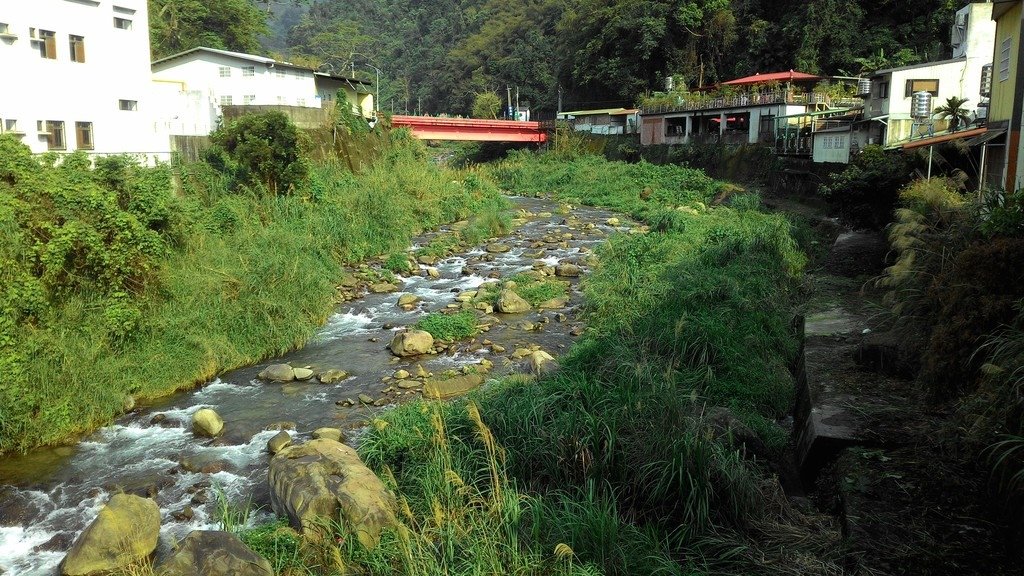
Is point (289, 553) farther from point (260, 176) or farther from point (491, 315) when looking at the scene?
point (260, 176)

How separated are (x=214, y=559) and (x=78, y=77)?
21337 millimetres

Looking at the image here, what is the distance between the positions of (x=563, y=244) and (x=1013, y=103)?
557 inches

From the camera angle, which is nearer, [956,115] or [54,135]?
[956,115]

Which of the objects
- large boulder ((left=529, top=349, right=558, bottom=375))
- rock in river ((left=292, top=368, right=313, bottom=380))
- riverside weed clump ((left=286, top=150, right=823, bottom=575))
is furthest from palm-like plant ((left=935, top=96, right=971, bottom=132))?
rock in river ((left=292, top=368, right=313, bottom=380))

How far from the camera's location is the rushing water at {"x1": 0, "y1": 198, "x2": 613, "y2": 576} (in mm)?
8961

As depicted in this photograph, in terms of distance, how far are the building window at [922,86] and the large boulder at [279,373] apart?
23.4m

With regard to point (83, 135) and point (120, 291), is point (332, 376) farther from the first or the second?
point (83, 135)

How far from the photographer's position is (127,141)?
24328mm

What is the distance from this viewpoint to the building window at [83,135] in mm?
22766

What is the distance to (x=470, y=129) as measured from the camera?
4797 cm

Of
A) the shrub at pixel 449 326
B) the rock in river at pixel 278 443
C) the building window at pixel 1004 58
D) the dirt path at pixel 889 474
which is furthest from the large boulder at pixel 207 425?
the building window at pixel 1004 58

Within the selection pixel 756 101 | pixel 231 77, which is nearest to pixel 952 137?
pixel 756 101

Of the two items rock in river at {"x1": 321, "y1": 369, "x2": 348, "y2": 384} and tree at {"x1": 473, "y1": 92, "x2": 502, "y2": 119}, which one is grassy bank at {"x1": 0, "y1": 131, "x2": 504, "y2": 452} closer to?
rock in river at {"x1": 321, "y1": 369, "x2": 348, "y2": 384}

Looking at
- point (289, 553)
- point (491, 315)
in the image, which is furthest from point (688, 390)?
point (491, 315)
